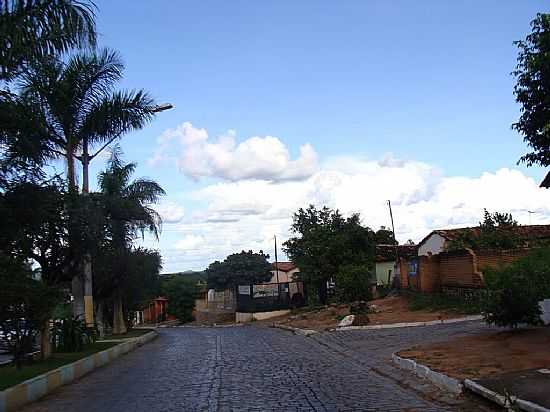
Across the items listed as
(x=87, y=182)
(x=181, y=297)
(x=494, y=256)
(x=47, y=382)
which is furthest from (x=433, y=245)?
(x=47, y=382)

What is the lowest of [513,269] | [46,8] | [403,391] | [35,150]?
A: [403,391]

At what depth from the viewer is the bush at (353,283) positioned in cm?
3525

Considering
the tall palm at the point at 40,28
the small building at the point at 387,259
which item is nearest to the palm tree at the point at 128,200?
the tall palm at the point at 40,28

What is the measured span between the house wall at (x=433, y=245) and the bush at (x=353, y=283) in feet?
21.0

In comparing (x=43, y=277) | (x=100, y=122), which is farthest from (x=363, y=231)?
(x=43, y=277)

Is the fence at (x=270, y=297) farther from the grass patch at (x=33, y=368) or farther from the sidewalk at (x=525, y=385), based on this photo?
the sidewalk at (x=525, y=385)

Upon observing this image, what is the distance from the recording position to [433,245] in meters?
43.2

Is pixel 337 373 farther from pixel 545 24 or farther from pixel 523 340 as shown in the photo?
pixel 545 24

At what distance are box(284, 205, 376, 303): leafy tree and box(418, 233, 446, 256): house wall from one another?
3.54 metres

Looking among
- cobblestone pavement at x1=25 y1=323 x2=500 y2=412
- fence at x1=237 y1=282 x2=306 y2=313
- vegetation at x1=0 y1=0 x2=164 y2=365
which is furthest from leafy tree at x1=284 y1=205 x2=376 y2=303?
cobblestone pavement at x1=25 y1=323 x2=500 y2=412

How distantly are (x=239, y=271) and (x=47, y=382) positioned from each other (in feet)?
209

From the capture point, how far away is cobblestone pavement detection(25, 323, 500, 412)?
9.96 m

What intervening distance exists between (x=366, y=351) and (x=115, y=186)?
1631 centimetres

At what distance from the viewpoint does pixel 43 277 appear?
61.4ft
